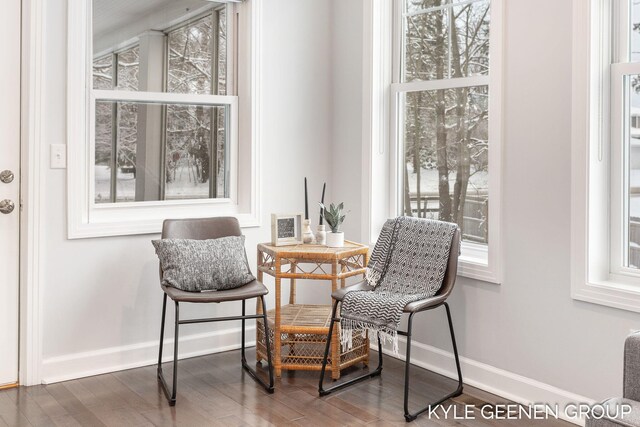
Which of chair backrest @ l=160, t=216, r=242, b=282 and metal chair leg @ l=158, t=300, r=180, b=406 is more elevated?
chair backrest @ l=160, t=216, r=242, b=282

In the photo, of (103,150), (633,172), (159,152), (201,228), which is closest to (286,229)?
(201,228)

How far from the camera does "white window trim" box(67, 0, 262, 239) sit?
3338 millimetres

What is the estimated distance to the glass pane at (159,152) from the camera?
3562 millimetres

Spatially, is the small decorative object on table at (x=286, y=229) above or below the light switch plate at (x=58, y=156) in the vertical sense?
below

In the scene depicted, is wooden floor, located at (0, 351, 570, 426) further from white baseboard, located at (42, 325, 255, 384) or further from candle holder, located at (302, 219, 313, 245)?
candle holder, located at (302, 219, 313, 245)

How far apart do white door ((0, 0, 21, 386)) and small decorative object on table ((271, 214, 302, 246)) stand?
126 cm

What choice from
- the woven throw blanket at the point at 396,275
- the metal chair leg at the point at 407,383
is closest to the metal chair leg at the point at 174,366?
the woven throw blanket at the point at 396,275

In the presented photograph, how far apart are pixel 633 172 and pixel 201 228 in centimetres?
208

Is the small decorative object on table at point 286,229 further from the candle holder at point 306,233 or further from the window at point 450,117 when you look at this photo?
the window at point 450,117

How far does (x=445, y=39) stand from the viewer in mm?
3652

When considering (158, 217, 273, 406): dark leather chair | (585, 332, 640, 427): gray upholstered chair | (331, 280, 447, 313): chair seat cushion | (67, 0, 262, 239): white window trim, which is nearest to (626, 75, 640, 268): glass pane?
(331, 280, 447, 313): chair seat cushion

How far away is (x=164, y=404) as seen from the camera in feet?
10.0

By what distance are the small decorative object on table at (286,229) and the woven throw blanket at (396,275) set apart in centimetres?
48

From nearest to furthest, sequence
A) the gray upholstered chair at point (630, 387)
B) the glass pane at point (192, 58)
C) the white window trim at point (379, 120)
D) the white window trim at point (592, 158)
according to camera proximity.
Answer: the gray upholstered chair at point (630, 387) < the white window trim at point (592, 158) < the glass pane at point (192, 58) < the white window trim at point (379, 120)
